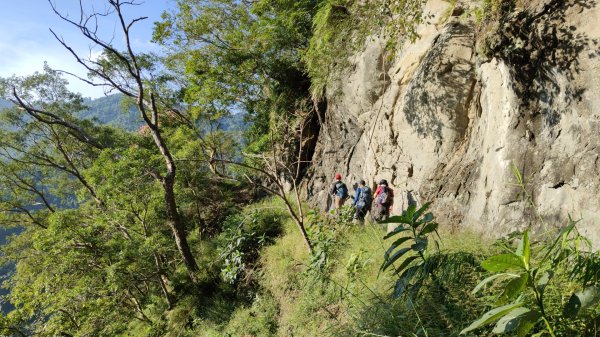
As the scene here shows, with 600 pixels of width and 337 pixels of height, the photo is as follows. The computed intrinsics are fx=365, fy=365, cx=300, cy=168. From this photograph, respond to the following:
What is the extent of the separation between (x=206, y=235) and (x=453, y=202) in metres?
9.84

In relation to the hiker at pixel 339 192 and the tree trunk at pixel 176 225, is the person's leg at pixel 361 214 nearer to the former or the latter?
the hiker at pixel 339 192

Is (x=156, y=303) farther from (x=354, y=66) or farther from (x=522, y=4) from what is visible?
(x=522, y=4)

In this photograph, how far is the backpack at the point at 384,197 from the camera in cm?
788

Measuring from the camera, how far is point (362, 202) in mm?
8734

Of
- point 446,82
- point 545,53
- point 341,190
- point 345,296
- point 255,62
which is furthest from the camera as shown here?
point 255,62

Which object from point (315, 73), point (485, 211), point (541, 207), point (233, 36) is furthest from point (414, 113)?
point (233, 36)

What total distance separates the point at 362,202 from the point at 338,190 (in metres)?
1.38

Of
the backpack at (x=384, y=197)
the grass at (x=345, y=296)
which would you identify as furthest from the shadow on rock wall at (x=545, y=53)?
the backpack at (x=384, y=197)

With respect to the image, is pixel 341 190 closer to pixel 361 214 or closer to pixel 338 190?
pixel 338 190

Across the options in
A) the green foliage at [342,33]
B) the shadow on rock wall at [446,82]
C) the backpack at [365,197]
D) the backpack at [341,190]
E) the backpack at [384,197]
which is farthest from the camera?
the backpack at [341,190]

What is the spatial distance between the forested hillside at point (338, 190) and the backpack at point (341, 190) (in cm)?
4

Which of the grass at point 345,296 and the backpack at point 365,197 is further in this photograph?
the backpack at point 365,197

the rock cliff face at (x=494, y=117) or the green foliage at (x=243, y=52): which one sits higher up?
the green foliage at (x=243, y=52)

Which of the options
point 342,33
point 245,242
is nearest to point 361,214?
point 245,242
